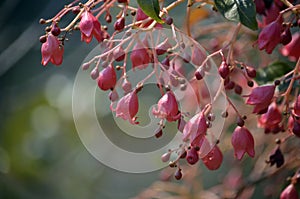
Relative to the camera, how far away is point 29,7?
12.5ft

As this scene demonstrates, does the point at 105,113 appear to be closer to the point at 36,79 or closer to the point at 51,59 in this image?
the point at 36,79

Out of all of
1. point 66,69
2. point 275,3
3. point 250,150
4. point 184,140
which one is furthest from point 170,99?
point 66,69

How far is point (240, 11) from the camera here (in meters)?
1.31

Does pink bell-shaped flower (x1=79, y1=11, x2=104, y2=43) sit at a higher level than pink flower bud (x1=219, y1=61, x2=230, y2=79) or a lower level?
higher

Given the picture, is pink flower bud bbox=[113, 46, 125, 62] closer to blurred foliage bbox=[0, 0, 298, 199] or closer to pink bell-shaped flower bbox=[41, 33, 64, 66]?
pink bell-shaped flower bbox=[41, 33, 64, 66]

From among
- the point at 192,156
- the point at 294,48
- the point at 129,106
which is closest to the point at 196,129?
the point at 192,156

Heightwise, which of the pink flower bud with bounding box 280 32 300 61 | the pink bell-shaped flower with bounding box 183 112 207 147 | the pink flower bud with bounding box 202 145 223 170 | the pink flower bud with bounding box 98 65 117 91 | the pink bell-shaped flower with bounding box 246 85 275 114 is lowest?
the pink flower bud with bounding box 280 32 300 61

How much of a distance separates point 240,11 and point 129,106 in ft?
0.88

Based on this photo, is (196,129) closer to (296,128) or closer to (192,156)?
(192,156)

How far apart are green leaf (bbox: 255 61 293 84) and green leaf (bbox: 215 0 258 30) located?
47 centimetres

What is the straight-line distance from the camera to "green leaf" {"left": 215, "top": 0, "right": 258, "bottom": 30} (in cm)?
131

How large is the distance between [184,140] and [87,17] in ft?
0.96

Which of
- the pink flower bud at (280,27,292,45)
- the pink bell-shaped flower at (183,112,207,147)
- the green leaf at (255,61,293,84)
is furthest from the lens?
the green leaf at (255,61,293,84)

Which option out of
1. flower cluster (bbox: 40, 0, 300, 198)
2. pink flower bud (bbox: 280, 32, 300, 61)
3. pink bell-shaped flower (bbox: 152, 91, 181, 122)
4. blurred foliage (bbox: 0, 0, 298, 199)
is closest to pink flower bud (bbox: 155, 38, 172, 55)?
flower cluster (bbox: 40, 0, 300, 198)
